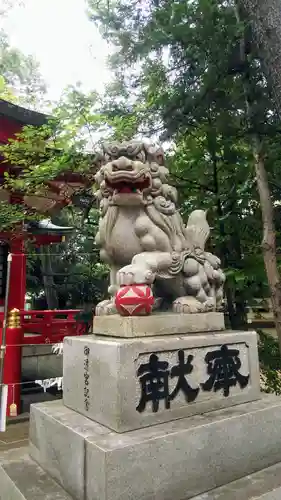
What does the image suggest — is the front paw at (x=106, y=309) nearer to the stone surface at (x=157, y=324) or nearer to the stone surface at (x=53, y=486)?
the stone surface at (x=157, y=324)

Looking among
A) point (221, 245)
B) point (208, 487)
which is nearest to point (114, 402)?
point (208, 487)

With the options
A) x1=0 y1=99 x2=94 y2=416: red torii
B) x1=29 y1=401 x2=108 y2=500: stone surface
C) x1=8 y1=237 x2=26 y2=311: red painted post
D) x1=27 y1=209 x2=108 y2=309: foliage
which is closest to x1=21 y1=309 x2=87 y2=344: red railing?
x1=0 y1=99 x2=94 y2=416: red torii

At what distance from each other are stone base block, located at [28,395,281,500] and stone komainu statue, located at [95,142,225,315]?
76cm

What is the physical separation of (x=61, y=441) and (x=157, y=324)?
902mm

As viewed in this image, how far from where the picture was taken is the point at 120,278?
2.36 metres

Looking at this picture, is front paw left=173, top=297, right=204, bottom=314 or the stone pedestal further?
front paw left=173, top=297, right=204, bottom=314

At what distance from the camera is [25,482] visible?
2.13 m

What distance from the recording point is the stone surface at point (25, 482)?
197 cm

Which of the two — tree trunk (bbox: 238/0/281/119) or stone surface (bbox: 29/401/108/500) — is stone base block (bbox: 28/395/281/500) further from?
tree trunk (bbox: 238/0/281/119)

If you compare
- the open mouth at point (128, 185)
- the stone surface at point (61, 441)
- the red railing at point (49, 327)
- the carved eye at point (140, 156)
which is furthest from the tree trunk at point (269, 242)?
the red railing at point (49, 327)

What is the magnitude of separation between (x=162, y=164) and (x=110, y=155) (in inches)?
18.3

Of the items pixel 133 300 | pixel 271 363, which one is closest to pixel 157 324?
pixel 133 300

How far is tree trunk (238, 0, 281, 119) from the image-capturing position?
153 inches

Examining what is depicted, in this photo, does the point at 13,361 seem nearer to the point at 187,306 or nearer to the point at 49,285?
the point at 187,306
